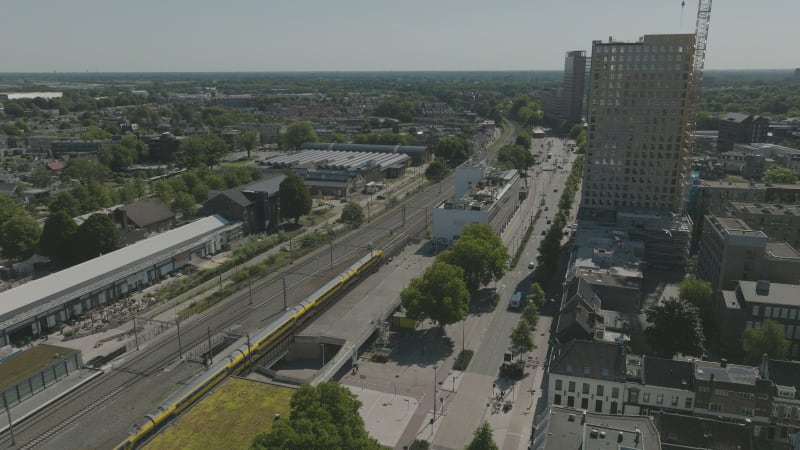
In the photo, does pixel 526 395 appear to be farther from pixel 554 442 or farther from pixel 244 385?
pixel 244 385

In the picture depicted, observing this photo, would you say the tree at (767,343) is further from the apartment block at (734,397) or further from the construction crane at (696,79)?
the construction crane at (696,79)

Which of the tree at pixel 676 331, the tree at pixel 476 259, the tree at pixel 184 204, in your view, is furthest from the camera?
the tree at pixel 184 204

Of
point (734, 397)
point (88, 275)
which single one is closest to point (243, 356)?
point (88, 275)

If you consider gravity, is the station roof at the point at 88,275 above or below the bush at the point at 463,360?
above

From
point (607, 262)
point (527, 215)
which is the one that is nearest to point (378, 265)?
point (607, 262)

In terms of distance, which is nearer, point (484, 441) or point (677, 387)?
point (484, 441)

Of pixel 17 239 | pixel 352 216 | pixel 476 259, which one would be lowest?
pixel 352 216

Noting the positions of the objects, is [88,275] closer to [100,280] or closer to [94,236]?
[100,280]

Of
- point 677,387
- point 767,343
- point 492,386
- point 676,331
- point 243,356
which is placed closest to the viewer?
point 677,387

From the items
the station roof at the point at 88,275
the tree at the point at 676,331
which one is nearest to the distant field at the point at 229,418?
the station roof at the point at 88,275
